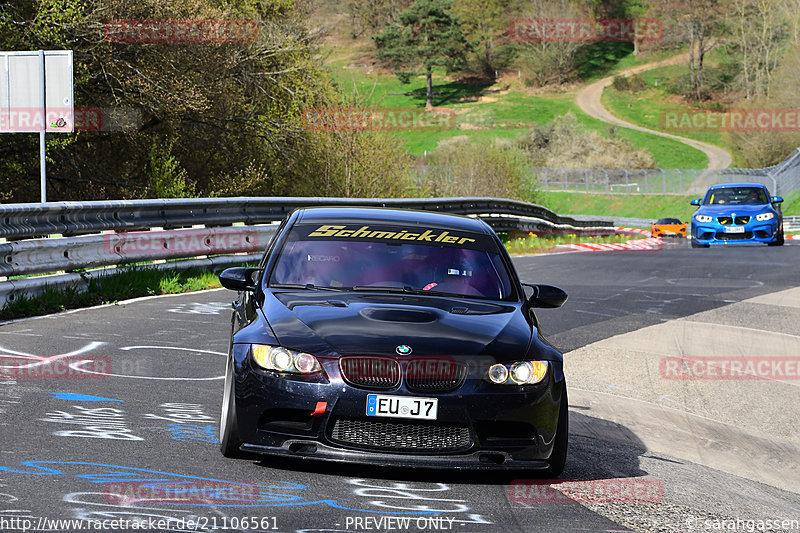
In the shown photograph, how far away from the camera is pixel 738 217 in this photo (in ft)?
85.2

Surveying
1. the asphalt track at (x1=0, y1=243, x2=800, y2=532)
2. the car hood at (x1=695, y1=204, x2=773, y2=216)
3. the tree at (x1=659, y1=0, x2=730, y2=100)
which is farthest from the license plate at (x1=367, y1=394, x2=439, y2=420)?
the tree at (x1=659, y1=0, x2=730, y2=100)

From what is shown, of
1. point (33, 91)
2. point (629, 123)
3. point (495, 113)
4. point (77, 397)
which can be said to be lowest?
point (77, 397)

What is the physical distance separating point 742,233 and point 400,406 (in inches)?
884

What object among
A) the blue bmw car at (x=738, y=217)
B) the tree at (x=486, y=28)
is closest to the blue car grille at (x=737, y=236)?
the blue bmw car at (x=738, y=217)

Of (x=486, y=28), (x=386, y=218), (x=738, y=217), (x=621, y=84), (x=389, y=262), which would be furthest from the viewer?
(x=486, y=28)

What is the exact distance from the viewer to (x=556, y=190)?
84.0 metres

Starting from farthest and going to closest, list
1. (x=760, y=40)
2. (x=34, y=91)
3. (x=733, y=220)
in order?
(x=760, y=40)
(x=733, y=220)
(x=34, y=91)

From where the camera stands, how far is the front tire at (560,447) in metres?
5.62

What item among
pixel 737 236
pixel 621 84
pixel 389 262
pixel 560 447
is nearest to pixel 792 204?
pixel 737 236

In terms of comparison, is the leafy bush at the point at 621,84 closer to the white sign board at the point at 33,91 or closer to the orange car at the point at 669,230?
the orange car at the point at 669,230

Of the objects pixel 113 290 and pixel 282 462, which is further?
pixel 113 290

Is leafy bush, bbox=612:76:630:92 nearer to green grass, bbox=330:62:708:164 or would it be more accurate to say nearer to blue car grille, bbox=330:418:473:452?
green grass, bbox=330:62:708:164

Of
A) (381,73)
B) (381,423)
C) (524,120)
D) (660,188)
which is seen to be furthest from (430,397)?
(381,73)

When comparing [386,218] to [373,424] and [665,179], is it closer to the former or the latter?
[373,424]
